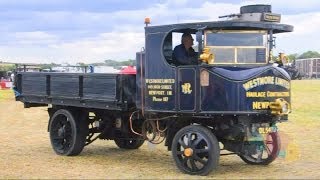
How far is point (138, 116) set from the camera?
38.9ft

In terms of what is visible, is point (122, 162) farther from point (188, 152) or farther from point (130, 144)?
point (188, 152)

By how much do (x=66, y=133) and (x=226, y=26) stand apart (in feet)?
15.5

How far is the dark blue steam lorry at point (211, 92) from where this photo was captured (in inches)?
396

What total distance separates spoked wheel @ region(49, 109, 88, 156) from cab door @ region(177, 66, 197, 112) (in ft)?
10.2

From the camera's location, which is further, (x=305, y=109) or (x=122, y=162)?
(x=305, y=109)

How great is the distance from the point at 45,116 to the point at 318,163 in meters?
14.5

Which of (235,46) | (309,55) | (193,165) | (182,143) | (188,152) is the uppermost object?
(309,55)

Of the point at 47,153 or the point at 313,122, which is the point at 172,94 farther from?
the point at 313,122

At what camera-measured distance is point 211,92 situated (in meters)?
10.1

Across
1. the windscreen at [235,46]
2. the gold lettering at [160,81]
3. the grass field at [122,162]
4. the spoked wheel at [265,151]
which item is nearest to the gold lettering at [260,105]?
the windscreen at [235,46]

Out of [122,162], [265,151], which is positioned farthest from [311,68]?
[122,162]

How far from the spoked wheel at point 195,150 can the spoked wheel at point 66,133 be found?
288 centimetres

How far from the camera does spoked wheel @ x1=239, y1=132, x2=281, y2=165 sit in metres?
11.2

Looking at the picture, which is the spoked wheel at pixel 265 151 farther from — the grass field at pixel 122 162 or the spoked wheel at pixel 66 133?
the spoked wheel at pixel 66 133
